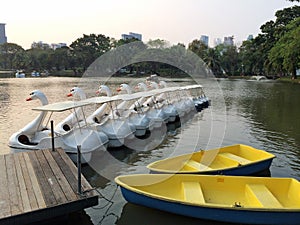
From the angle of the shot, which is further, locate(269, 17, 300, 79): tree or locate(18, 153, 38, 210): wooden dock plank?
locate(269, 17, 300, 79): tree

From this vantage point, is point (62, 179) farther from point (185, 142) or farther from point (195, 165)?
point (185, 142)

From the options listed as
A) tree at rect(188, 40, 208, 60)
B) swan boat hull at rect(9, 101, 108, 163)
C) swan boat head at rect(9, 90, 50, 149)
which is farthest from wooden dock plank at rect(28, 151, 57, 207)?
tree at rect(188, 40, 208, 60)

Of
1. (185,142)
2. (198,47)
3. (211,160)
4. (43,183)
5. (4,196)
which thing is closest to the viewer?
(4,196)

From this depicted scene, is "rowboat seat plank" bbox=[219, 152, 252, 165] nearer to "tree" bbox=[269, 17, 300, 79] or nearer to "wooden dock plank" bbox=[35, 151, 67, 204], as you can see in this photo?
"wooden dock plank" bbox=[35, 151, 67, 204]

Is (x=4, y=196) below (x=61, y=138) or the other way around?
below

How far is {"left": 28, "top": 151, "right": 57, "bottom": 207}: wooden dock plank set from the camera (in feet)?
16.9

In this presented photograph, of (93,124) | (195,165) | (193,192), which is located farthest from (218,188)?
(93,124)

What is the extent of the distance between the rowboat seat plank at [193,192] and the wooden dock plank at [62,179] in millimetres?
2257

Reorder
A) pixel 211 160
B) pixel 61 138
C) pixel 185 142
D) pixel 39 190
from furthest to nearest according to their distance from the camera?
pixel 185 142
pixel 211 160
pixel 61 138
pixel 39 190

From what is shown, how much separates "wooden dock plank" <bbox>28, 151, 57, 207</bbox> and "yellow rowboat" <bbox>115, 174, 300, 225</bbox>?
138 cm

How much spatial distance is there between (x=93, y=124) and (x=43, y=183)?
15.5 ft

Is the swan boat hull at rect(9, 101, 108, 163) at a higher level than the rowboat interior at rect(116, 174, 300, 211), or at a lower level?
higher

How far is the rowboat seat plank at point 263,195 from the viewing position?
5742mm

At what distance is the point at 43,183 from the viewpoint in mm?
5855
